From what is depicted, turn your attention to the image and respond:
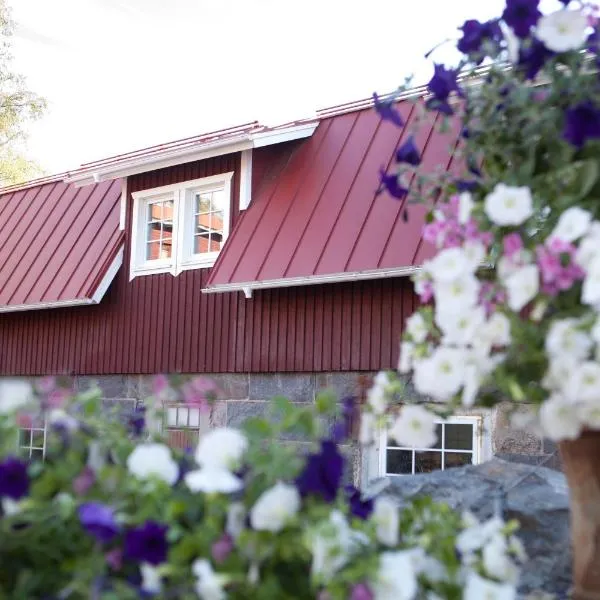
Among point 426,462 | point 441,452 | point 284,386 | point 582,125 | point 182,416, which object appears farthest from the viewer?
point 182,416

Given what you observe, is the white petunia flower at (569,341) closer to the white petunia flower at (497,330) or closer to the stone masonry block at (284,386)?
the white petunia flower at (497,330)

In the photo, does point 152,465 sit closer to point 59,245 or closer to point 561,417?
point 561,417

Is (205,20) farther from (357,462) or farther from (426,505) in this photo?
(426,505)

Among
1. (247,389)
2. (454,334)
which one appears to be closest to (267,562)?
(454,334)

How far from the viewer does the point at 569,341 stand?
1.80 metres

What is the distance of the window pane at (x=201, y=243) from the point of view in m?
9.45

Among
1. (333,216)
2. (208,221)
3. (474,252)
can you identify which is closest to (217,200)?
Result: (208,221)

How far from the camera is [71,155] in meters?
26.4

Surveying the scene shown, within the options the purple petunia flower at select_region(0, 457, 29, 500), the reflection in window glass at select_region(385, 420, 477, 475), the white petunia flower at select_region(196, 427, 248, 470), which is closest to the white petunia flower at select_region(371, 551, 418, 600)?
the white petunia flower at select_region(196, 427, 248, 470)

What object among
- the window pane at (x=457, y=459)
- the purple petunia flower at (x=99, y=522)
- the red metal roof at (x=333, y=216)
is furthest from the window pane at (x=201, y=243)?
the purple petunia flower at (x=99, y=522)

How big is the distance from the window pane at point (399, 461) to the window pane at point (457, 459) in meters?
0.37

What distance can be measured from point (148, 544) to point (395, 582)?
483mm

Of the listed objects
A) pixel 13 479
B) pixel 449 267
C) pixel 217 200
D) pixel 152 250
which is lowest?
pixel 13 479

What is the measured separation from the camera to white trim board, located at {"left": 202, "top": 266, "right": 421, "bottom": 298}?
23.6 feet
